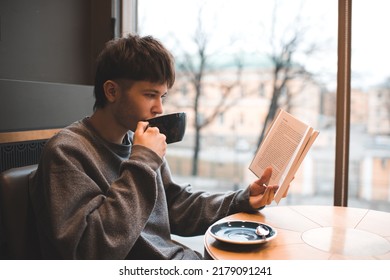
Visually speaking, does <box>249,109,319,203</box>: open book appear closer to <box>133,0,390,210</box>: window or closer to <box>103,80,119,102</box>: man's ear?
<box>103,80,119,102</box>: man's ear

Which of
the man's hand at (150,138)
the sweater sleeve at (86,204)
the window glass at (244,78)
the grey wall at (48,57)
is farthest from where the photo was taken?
the window glass at (244,78)

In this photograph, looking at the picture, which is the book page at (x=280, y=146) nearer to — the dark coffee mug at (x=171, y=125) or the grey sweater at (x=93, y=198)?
the dark coffee mug at (x=171, y=125)

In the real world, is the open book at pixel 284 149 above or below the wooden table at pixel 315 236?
above

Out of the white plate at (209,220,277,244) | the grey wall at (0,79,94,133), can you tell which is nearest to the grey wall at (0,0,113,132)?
the grey wall at (0,79,94,133)

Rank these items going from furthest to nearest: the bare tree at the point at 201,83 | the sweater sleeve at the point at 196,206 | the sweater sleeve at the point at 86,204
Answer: the bare tree at the point at 201,83 → the sweater sleeve at the point at 196,206 → the sweater sleeve at the point at 86,204

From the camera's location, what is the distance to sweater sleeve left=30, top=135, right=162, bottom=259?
35.9 inches

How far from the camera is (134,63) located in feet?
3.86

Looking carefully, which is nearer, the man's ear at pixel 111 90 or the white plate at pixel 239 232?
the white plate at pixel 239 232

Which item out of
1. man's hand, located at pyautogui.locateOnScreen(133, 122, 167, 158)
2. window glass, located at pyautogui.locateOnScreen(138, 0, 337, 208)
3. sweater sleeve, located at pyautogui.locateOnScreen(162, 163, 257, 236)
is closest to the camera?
man's hand, located at pyautogui.locateOnScreen(133, 122, 167, 158)

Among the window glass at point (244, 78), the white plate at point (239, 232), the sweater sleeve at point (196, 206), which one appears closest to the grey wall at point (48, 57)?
the window glass at point (244, 78)

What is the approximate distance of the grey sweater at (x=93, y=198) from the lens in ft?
3.01

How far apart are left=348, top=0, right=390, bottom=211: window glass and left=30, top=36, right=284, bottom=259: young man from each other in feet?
2.82

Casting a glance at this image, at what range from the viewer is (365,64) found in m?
1.82
